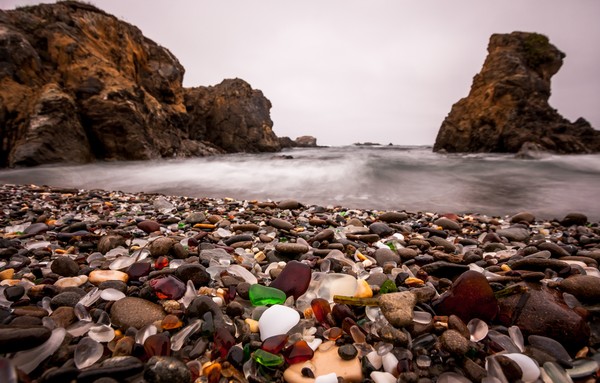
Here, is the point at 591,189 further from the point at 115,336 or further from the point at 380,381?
the point at 115,336

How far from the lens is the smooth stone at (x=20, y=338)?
0.91m

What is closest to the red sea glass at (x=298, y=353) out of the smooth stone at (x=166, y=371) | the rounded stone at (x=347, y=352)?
the rounded stone at (x=347, y=352)

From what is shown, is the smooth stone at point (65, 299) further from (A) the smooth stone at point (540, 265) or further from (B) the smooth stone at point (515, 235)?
(B) the smooth stone at point (515, 235)

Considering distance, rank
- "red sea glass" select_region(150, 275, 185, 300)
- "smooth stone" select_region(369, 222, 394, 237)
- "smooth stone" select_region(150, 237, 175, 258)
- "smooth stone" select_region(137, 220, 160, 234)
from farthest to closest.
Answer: "smooth stone" select_region(369, 222, 394, 237)
"smooth stone" select_region(137, 220, 160, 234)
"smooth stone" select_region(150, 237, 175, 258)
"red sea glass" select_region(150, 275, 185, 300)

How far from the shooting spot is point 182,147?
55.6ft

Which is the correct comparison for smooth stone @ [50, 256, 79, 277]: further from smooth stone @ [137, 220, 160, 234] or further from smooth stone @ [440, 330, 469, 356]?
smooth stone @ [440, 330, 469, 356]

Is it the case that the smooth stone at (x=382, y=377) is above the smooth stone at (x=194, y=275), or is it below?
below

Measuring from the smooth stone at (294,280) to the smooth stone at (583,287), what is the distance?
1.38m

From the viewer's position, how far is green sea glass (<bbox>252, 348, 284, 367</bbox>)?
3.28 feet

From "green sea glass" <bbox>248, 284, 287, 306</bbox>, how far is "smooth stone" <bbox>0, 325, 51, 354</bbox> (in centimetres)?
82

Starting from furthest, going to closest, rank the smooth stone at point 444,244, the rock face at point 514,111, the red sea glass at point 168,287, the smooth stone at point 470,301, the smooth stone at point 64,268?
the rock face at point 514,111 → the smooth stone at point 444,244 → the smooth stone at point 64,268 → the red sea glass at point 168,287 → the smooth stone at point 470,301

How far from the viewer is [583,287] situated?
1324mm

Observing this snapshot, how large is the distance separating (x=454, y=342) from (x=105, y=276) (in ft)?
6.04

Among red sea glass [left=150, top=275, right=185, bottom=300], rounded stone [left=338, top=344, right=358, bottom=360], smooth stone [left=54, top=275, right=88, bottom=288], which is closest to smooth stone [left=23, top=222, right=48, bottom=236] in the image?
smooth stone [left=54, top=275, right=88, bottom=288]
